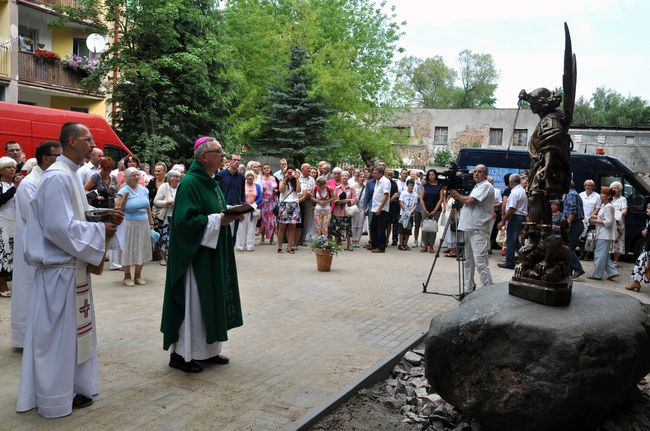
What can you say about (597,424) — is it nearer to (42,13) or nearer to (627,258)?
(627,258)

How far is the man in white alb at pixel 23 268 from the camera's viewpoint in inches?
210

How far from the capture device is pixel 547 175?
207 inches

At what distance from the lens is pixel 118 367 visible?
17.4 feet

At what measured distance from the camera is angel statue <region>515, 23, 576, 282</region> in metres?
5.07

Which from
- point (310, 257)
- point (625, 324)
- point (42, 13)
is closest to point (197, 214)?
point (625, 324)

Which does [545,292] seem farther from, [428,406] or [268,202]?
[268,202]

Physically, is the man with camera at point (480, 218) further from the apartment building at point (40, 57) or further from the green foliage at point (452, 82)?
the green foliage at point (452, 82)

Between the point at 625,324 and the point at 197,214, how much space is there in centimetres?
382

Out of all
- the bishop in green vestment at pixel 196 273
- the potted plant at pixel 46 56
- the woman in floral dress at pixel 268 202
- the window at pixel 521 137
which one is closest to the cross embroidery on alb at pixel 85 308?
the bishop in green vestment at pixel 196 273

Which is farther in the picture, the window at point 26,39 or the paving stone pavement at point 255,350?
the window at point 26,39

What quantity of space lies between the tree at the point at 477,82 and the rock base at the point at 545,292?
220ft

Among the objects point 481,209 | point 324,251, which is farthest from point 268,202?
point 481,209

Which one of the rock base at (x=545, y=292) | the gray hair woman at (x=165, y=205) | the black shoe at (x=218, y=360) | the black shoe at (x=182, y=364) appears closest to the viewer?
the rock base at (x=545, y=292)

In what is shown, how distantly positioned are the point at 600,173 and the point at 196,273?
44.9 feet
